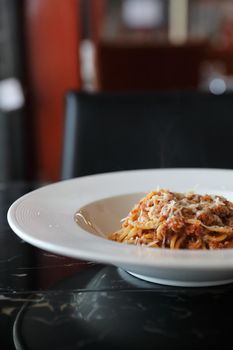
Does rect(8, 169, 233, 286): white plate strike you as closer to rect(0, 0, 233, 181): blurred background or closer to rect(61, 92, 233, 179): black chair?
rect(61, 92, 233, 179): black chair

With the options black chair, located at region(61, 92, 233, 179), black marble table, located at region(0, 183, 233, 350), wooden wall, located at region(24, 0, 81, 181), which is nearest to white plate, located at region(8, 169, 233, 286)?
black marble table, located at region(0, 183, 233, 350)

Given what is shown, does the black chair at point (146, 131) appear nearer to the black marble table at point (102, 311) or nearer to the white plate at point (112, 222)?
the white plate at point (112, 222)

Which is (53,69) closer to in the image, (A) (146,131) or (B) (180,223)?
(A) (146,131)

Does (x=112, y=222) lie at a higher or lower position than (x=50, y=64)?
lower

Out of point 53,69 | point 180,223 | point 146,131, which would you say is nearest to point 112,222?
point 180,223

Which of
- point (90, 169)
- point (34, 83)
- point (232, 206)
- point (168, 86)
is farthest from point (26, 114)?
point (232, 206)

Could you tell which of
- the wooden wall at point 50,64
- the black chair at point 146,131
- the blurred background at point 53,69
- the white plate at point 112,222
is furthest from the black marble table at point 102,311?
the wooden wall at point 50,64

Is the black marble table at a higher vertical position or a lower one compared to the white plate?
lower

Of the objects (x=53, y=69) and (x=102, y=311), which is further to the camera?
(x=53, y=69)
